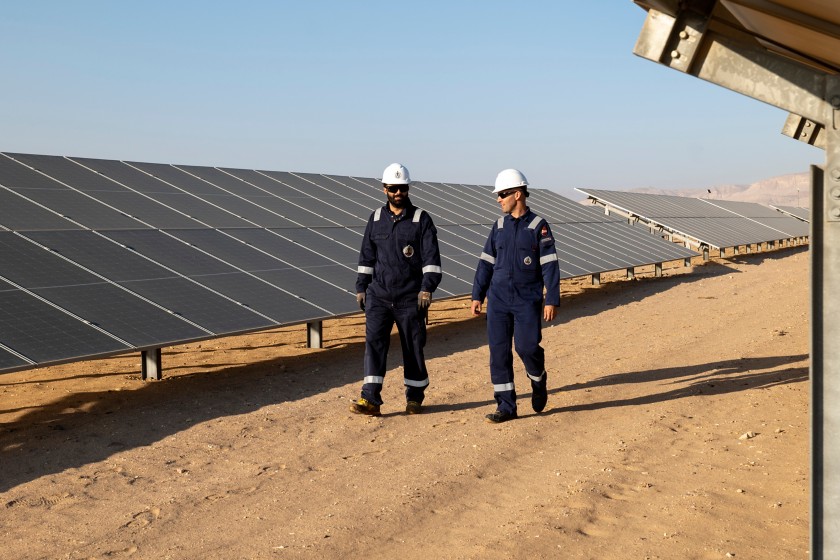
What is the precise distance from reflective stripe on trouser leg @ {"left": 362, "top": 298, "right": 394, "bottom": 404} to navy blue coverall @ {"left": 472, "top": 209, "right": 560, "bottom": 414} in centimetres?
88

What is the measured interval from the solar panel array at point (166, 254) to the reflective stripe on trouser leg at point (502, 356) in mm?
2737

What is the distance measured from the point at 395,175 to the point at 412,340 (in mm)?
1355

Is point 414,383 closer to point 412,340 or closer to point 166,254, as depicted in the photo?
point 412,340

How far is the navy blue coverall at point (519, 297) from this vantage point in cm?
701

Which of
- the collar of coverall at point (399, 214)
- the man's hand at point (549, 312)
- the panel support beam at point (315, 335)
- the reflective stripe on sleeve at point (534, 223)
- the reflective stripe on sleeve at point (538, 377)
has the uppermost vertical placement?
the collar of coverall at point (399, 214)

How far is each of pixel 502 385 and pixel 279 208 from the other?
836cm

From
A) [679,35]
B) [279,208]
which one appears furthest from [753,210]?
[679,35]

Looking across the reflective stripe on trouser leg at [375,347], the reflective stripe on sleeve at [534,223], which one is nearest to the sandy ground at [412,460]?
the reflective stripe on trouser leg at [375,347]

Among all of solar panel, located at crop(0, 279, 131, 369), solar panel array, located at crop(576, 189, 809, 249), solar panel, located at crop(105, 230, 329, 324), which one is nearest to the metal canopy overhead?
solar panel, located at crop(0, 279, 131, 369)

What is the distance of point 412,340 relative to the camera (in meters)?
7.29

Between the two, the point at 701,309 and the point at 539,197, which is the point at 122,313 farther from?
the point at 539,197

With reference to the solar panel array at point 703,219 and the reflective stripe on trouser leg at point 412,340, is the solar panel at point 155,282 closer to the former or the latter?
the reflective stripe on trouser leg at point 412,340

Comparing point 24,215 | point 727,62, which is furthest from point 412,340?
point 24,215

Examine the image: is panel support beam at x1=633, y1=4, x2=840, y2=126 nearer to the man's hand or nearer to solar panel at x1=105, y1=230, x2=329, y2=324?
the man's hand
